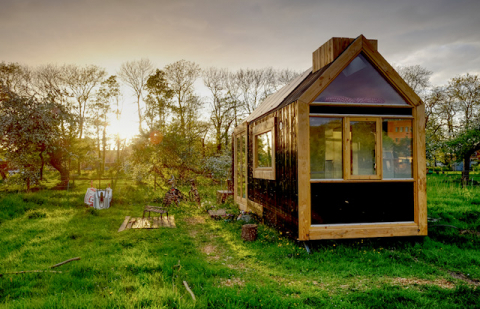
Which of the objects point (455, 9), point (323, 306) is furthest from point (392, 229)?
point (455, 9)

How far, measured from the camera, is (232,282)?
172 inches

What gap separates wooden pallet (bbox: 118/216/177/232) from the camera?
26.3 ft

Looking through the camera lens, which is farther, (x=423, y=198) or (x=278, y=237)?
(x=278, y=237)

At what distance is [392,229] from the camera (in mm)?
5914

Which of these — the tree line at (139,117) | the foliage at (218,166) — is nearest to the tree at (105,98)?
the tree line at (139,117)

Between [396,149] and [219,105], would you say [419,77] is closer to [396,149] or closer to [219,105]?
[219,105]

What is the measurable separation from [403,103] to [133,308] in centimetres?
594

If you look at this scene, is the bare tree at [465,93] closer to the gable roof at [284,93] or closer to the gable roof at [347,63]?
the gable roof at [284,93]

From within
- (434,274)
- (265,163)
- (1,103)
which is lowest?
(434,274)

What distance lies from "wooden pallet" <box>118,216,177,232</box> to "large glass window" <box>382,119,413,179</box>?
562 centimetres

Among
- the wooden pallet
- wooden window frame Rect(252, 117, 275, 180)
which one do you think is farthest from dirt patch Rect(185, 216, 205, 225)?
wooden window frame Rect(252, 117, 275, 180)

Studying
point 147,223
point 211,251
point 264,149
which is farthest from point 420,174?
point 147,223

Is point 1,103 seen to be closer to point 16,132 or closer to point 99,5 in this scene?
point 16,132

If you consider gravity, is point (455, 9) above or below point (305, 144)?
above
